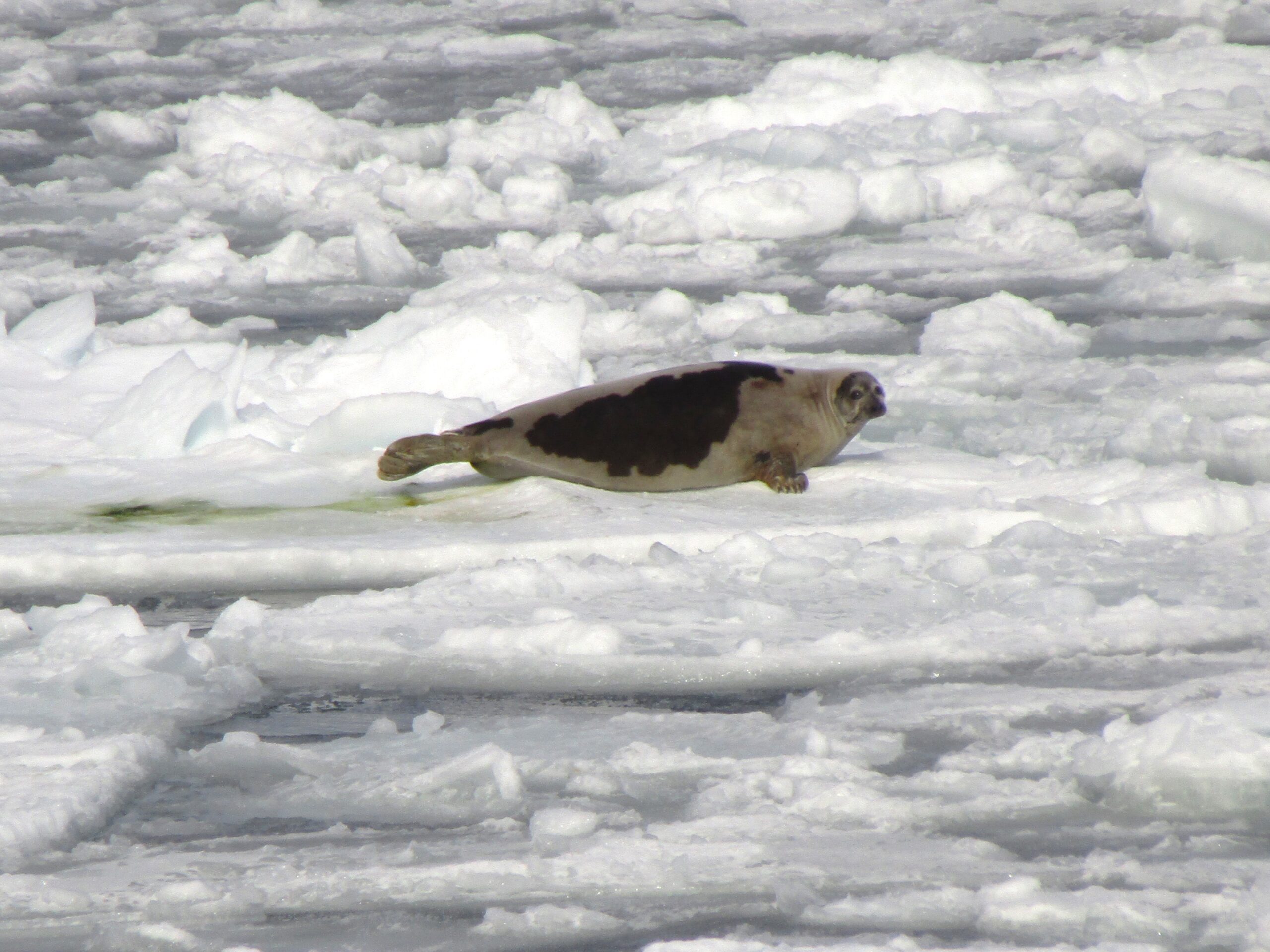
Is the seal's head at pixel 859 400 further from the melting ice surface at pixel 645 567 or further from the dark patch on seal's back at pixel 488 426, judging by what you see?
the dark patch on seal's back at pixel 488 426

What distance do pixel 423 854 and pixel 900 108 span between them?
8.80 meters

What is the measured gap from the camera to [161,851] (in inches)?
83.2

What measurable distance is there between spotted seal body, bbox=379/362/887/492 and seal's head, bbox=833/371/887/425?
85 mm

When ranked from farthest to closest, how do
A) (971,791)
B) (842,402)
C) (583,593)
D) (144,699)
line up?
1. (842,402)
2. (583,593)
3. (144,699)
4. (971,791)

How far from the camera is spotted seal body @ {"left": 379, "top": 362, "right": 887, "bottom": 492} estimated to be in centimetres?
414

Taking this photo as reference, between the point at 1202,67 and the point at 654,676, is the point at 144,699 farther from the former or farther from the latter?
the point at 1202,67

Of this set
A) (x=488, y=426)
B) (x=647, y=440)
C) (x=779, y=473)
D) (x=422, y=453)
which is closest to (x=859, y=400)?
(x=779, y=473)

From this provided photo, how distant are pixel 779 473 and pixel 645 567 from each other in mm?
839

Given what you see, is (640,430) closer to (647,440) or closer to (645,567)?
(647,440)

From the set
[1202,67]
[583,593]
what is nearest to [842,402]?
[583,593]

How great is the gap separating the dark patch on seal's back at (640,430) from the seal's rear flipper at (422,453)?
0.60ft

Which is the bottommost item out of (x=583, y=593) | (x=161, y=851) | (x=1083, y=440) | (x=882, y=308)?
(x=161, y=851)

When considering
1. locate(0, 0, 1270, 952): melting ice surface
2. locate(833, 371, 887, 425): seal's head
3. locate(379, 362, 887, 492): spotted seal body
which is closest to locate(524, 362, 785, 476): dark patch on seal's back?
locate(379, 362, 887, 492): spotted seal body

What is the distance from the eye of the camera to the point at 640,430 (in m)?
4.16
